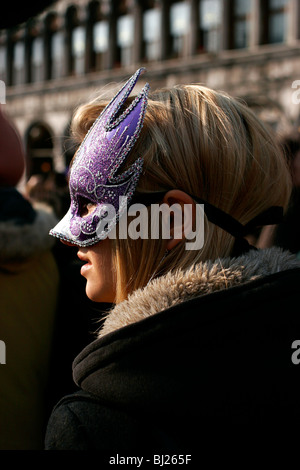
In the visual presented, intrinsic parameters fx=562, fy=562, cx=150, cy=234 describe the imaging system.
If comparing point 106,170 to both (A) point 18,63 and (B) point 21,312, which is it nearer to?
(B) point 21,312

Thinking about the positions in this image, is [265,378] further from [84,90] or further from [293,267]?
[84,90]

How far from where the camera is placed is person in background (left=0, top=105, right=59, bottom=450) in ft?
6.89

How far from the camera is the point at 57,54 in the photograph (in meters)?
22.7

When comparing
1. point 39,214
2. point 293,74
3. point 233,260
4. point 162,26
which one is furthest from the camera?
point 162,26

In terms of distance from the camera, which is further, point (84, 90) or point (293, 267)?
point (84, 90)

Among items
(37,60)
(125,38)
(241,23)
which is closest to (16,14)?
(241,23)

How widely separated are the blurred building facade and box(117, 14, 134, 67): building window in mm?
35

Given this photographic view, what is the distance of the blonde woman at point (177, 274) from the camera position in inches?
44.4

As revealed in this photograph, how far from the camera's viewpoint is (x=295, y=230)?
3.81 m

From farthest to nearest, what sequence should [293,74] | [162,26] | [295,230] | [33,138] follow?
[33,138], [162,26], [293,74], [295,230]

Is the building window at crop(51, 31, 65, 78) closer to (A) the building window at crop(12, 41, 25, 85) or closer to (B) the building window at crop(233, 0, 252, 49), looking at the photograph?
(A) the building window at crop(12, 41, 25, 85)

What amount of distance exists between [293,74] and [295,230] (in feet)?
40.0

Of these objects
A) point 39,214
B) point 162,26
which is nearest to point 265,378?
point 39,214

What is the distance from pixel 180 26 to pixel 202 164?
18335mm
